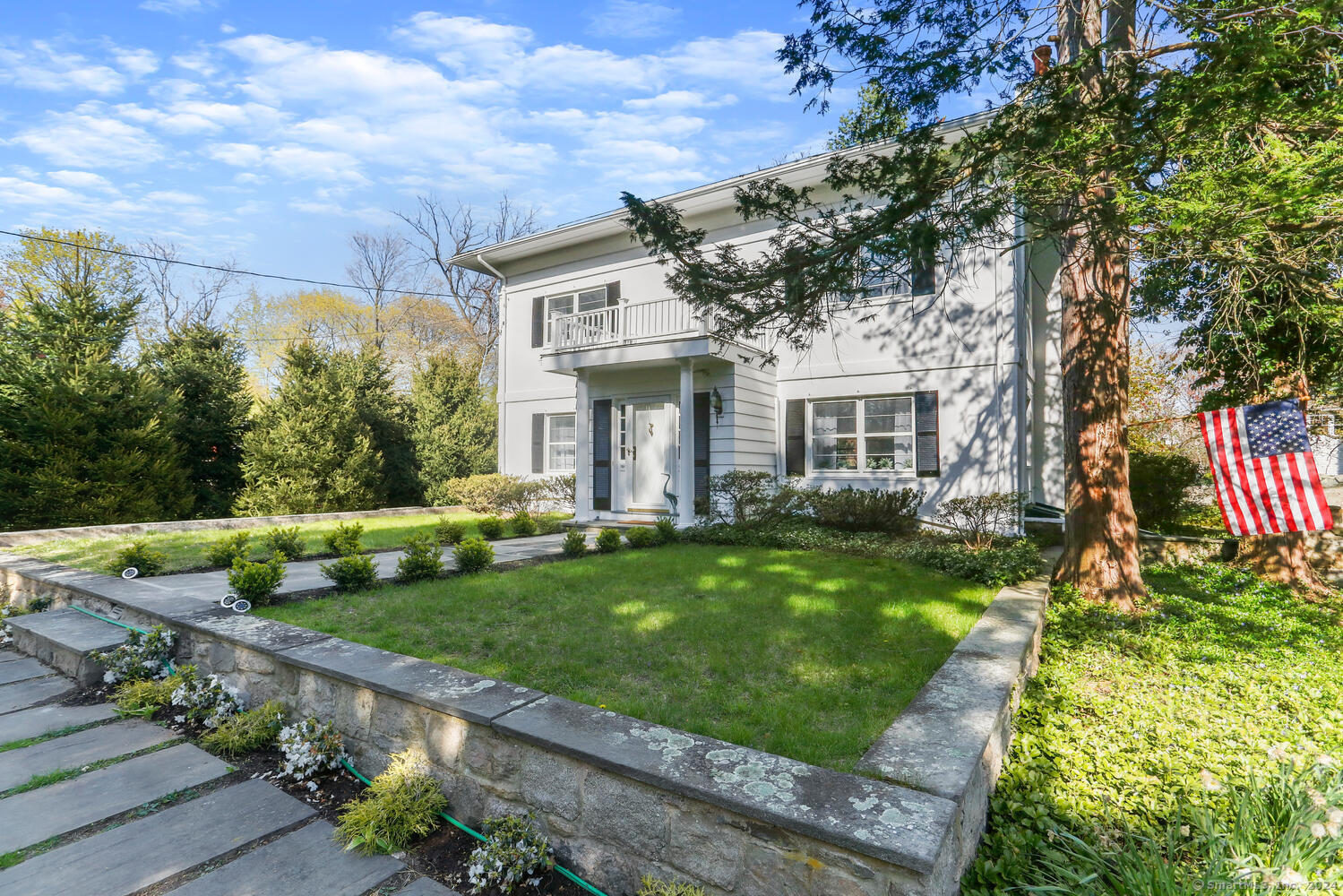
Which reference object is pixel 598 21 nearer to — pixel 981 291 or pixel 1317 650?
pixel 981 291

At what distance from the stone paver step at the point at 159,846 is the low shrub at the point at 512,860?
2.72ft

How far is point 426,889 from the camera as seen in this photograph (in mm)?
1808

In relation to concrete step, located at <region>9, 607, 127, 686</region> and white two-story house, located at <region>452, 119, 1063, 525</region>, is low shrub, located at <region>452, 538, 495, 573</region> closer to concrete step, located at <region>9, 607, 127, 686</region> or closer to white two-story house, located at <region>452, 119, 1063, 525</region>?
concrete step, located at <region>9, 607, 127, 686</region>

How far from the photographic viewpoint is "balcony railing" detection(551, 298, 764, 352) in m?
10.0

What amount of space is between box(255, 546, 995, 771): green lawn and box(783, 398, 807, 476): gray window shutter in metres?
4.30

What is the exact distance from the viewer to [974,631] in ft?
11.4

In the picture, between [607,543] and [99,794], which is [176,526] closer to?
[607,543]

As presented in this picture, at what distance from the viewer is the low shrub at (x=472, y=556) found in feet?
18.0

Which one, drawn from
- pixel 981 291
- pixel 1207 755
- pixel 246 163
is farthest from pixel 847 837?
pixel 246 163

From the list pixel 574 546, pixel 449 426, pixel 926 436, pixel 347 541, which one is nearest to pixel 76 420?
pixel 449 426

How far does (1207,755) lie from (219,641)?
15.4 feet

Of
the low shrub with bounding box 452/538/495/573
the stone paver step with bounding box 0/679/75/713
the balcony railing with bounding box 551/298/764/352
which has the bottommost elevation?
the stone paver step with bounding box 0/679/75/713

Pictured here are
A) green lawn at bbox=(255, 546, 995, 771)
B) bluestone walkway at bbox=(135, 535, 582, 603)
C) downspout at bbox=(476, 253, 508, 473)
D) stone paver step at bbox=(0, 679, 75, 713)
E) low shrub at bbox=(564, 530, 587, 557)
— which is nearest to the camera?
green lawn at bbox=(255, 546, 995, 771)

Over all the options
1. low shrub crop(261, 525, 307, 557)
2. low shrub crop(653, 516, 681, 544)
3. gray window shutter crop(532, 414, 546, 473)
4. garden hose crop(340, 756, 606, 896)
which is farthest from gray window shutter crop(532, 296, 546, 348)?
garden hose crop(340, 756, 606, 896)
